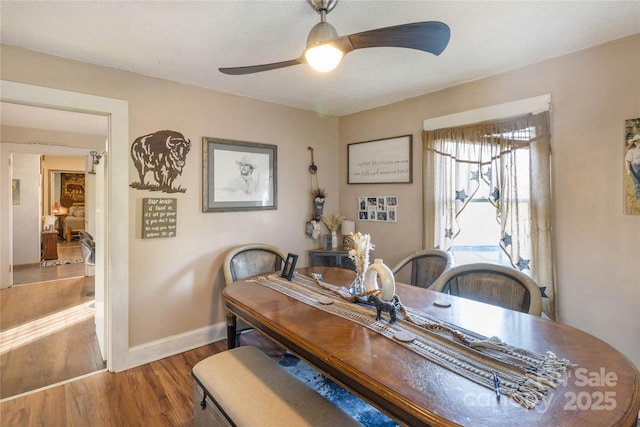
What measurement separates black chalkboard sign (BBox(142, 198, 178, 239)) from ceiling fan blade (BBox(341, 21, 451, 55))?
206 centimetres

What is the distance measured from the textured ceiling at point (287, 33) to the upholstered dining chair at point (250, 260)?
1525 mm

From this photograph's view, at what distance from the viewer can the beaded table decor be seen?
3.20 feet

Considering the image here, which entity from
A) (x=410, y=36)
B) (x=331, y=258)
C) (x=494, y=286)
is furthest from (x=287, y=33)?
(x=331, y=258)

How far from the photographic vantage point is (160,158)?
268 centimetres

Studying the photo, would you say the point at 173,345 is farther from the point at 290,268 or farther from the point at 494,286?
the point at 494,286

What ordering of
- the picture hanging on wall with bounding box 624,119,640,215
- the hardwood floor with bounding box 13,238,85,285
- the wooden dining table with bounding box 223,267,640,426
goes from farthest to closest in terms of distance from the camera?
the hardwood floor with bounding box 13,238,85,285 → the picture hanging on wall with bounding box 624,119,640,215 → the wooden dining table with bounding box 223,267,640,426

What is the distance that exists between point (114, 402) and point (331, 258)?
2340mm

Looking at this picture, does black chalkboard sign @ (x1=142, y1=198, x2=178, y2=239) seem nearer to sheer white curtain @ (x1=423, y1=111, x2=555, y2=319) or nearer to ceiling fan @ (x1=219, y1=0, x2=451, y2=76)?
ceiling fan @ (x1=219, y1=0, x2=451, y2=76)

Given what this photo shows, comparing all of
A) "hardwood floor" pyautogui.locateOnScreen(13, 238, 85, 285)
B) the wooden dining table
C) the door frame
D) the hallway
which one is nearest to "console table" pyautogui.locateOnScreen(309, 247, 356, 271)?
the wooden dining table

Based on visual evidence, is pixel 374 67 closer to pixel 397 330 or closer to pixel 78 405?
pixel 397 330

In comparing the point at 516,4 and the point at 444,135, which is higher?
the point at 516,4

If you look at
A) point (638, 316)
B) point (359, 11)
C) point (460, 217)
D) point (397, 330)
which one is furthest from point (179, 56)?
point (638, 316)

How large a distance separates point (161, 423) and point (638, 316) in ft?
9.94

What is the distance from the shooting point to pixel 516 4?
166cm
